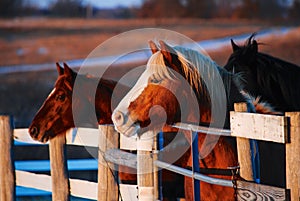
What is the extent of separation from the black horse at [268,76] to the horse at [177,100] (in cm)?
90

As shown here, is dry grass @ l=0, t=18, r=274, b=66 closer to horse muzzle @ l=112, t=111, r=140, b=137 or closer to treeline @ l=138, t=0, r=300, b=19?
treeline @ l=138, t=0, r=300, b=19

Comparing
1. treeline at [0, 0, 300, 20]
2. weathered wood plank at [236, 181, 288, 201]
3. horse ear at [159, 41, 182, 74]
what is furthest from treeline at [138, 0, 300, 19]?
weathered wood plank at [236, 181, 288, 201]

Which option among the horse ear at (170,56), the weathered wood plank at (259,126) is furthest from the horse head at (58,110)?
the weathered wood plank at (259,126)

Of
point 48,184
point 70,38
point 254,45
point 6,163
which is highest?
point 70,38

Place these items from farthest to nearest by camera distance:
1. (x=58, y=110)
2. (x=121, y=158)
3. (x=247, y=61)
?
1. (x=58, y=110)
2. (x=247, y=61)
3. (x=121, y=158)

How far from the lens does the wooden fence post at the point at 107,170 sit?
5336mm

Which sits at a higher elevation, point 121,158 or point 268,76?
point 268,76

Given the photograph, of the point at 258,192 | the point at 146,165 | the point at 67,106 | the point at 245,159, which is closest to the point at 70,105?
the point at 67,106

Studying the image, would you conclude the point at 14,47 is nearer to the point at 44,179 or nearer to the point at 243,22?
the point at 243,22

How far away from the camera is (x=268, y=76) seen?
5.85 meters

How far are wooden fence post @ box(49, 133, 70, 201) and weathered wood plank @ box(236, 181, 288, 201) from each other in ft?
7.79

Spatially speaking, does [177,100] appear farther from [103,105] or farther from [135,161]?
[103,105]

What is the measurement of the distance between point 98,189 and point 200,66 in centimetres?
133

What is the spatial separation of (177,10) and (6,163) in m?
10.3
